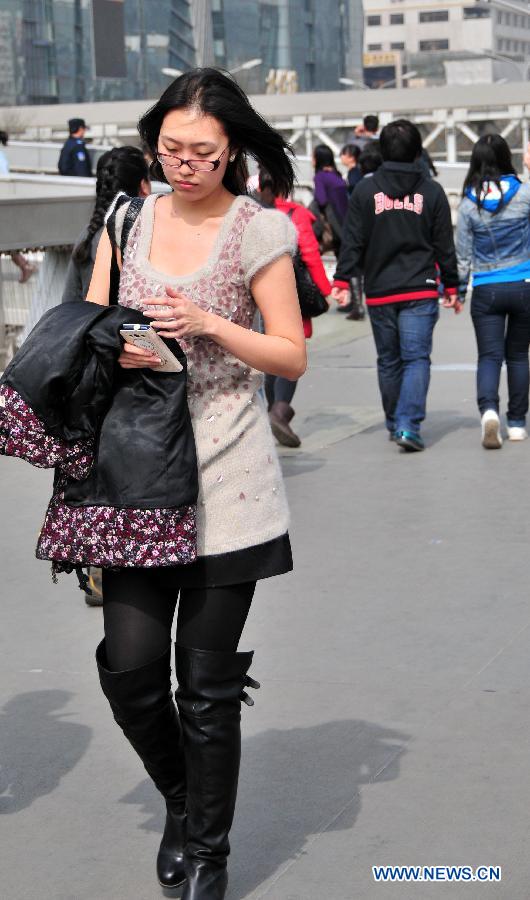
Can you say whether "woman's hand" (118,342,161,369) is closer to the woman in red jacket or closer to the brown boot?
the woman in red jacket

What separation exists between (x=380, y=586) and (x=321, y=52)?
3297 inches

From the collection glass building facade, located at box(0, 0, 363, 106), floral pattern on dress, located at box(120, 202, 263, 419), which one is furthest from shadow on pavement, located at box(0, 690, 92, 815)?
glass building facade, located at box(0, 0, 363, 106)

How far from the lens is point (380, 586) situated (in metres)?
6.52

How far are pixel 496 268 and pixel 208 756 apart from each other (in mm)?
6277

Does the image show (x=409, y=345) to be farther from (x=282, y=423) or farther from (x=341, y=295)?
(x=282, y=423)

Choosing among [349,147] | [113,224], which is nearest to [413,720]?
[113,224]

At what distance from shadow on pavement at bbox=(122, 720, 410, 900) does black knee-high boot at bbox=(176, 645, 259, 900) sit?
189 millimetres

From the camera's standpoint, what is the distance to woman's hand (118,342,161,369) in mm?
3395

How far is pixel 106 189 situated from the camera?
6.66 meters

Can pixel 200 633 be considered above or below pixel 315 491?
above

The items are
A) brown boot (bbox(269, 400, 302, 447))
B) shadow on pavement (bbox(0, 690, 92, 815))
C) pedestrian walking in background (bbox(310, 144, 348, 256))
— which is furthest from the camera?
pedestrian walking in background (bbox(310, 144, 348, 256))

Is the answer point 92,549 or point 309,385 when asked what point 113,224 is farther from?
point 309,385

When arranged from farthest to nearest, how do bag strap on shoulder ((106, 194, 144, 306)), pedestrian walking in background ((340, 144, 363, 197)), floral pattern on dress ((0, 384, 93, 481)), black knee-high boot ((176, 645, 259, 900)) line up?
pedestrian walking in background ((340, 144, 363, 197))
bag strap on shoulder ((106, 194, 144, 306))
black knee-high boot ((176, 645, 259, 900))
floral pattern on dress ((0, 384, 93, 481))

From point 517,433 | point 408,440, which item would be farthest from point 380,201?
point 517,433
